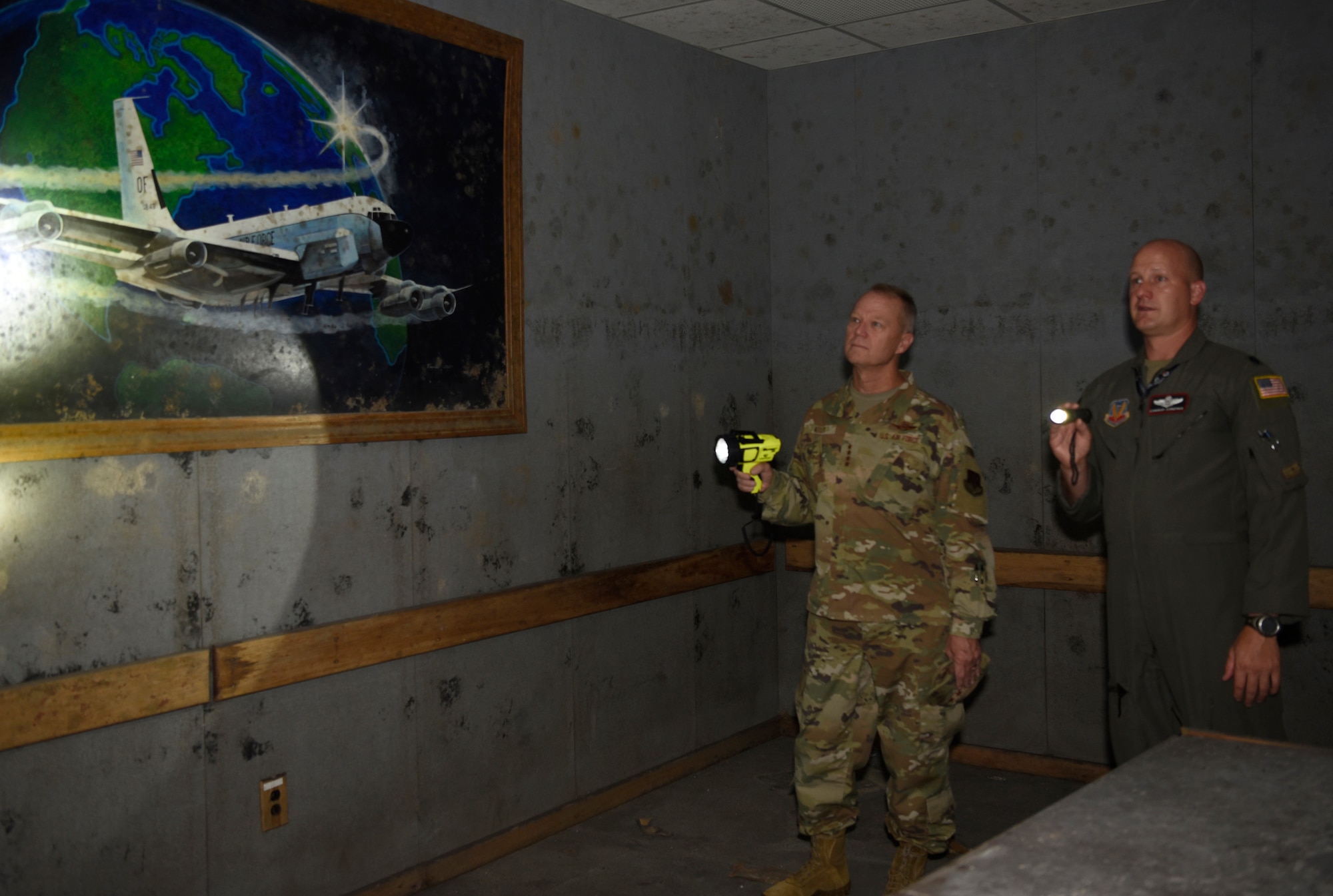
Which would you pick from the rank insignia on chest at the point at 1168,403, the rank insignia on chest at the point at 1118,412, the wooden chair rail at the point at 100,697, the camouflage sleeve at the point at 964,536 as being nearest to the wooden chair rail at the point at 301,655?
the wooden chair rail at the point at 100,697

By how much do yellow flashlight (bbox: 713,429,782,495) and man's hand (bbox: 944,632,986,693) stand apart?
0.74m

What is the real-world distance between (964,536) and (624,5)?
2.27 metres

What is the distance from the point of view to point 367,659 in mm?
3256

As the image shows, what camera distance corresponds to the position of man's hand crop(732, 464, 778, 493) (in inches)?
131

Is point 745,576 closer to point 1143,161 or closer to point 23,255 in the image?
point 1143,161

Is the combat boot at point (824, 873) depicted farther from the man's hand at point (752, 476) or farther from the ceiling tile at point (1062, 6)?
the ceiling tile at point (1062, 6)

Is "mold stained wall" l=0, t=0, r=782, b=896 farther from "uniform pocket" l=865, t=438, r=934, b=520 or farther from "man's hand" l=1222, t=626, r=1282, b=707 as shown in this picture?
"man's hand" l=1222, t=626, r=1282, b=707

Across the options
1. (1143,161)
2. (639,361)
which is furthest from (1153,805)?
(1143,161)

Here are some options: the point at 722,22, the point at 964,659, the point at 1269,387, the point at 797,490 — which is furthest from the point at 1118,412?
the point at 722,22

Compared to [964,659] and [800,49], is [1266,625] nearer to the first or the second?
[964,659]

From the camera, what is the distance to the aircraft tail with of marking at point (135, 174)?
8.72ft

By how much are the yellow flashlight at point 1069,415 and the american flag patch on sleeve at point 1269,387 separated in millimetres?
405

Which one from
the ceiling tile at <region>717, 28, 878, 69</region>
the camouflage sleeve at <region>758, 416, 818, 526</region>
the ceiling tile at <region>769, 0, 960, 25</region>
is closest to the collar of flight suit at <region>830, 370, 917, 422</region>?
the camouflage sleeve at <region>758, 416, 818, 526</region>

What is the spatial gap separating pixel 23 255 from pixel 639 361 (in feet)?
7.43
